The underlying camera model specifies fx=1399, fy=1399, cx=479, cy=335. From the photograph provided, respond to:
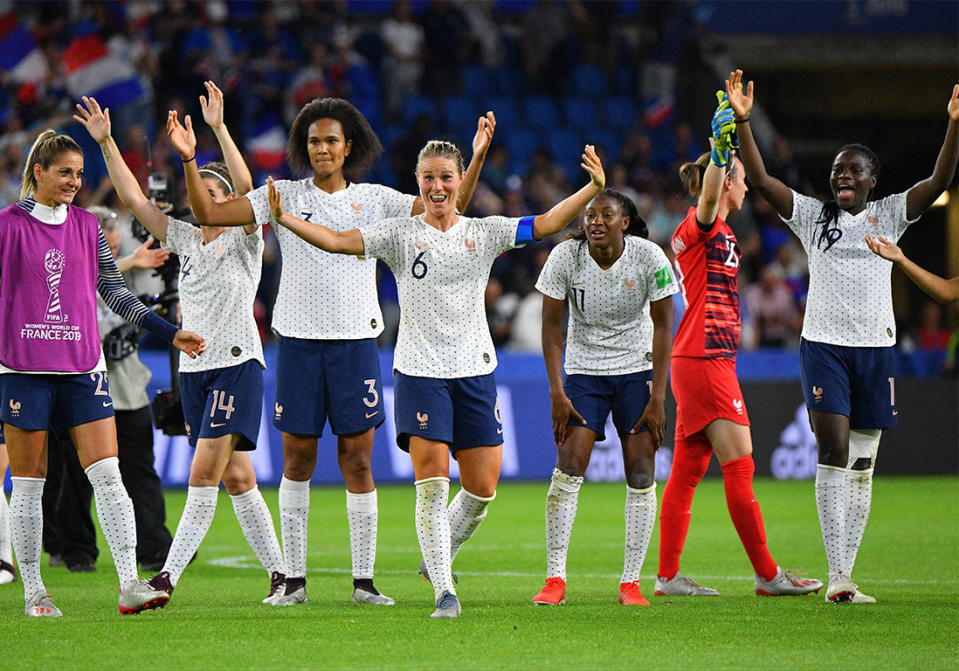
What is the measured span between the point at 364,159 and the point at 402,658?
2993mm

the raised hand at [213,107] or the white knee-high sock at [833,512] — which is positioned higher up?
the raised hand at [213,107]

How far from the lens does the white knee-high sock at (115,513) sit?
6812 mm

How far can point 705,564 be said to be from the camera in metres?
9.47

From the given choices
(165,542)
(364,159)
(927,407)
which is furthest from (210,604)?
(927,407)

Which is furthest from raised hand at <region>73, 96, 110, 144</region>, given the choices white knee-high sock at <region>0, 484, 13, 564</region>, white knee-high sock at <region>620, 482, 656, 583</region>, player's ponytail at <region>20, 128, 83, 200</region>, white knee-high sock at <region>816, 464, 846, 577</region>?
white knee-high sock at <region>816, 464, 846, 577</region>

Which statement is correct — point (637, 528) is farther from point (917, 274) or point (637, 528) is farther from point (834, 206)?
point (834, 206)

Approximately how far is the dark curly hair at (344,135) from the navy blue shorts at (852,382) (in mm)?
2567

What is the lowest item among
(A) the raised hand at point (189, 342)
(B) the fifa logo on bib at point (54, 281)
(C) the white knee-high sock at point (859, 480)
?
(C) the white knee-high sock at point (859, 480)

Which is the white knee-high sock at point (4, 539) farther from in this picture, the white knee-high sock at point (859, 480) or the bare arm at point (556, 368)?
the white knee-high sock at point (859, 480)

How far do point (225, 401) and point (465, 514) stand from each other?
1.42 meters

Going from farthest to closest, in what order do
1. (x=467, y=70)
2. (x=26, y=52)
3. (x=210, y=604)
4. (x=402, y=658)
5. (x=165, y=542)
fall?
(x=467, y=70)
(x=26, y=52)
(x=165, y=542)
(x=210, y=604)
(x=402, y=658)

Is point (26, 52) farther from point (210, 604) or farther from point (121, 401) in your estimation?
point (210, 604)

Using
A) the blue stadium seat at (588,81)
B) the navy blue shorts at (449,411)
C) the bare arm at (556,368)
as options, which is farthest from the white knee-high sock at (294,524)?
the blue stadium seat at (588,81)

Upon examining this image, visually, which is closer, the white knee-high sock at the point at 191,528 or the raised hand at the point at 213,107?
the raised hand at the point at 213,107
